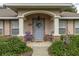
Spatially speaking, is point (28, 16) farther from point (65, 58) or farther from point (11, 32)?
point (65, 58)

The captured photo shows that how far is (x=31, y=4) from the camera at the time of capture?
16703 mm

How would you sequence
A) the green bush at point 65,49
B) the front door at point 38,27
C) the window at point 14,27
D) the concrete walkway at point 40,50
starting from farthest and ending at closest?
the window at point 14,27, the front door at point 38,27, the concrete walkway at point 40,50, the green bush at point 65,49

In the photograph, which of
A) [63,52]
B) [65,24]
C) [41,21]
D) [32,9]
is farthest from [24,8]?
[63,52]

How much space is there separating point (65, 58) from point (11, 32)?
17183mm

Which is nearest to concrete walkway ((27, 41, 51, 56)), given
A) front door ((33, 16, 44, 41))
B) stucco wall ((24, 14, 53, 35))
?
front door ((33, 16, 44, 41))

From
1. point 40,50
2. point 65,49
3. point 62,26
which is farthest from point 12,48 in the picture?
point 62,26

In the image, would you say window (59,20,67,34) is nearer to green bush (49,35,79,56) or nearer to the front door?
the front door

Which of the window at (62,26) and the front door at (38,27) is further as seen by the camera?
the window at (62,26)

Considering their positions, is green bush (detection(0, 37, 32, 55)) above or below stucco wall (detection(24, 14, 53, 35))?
below

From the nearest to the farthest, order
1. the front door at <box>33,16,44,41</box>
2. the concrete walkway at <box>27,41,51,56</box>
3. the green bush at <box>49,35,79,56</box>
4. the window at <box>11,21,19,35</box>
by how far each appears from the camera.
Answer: the green bush at <box>49,35,79,56</box>
the concrete walkway at <box>27,41,51,56</box>
the front door at <box>33,16,44,41</box>
the window at <box>11,21,19,35</box>

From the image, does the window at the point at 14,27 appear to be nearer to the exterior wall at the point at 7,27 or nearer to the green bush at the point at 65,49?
the exterior wall at the point at 7,27

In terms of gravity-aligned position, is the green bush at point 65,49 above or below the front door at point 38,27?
below

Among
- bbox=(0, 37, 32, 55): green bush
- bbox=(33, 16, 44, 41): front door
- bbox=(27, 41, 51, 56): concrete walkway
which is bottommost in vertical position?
bbox=(27, 41, 51, 56): concrete walkway

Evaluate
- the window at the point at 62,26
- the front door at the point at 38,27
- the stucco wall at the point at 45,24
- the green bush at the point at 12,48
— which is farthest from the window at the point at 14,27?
the green bush at the point at 12,48
